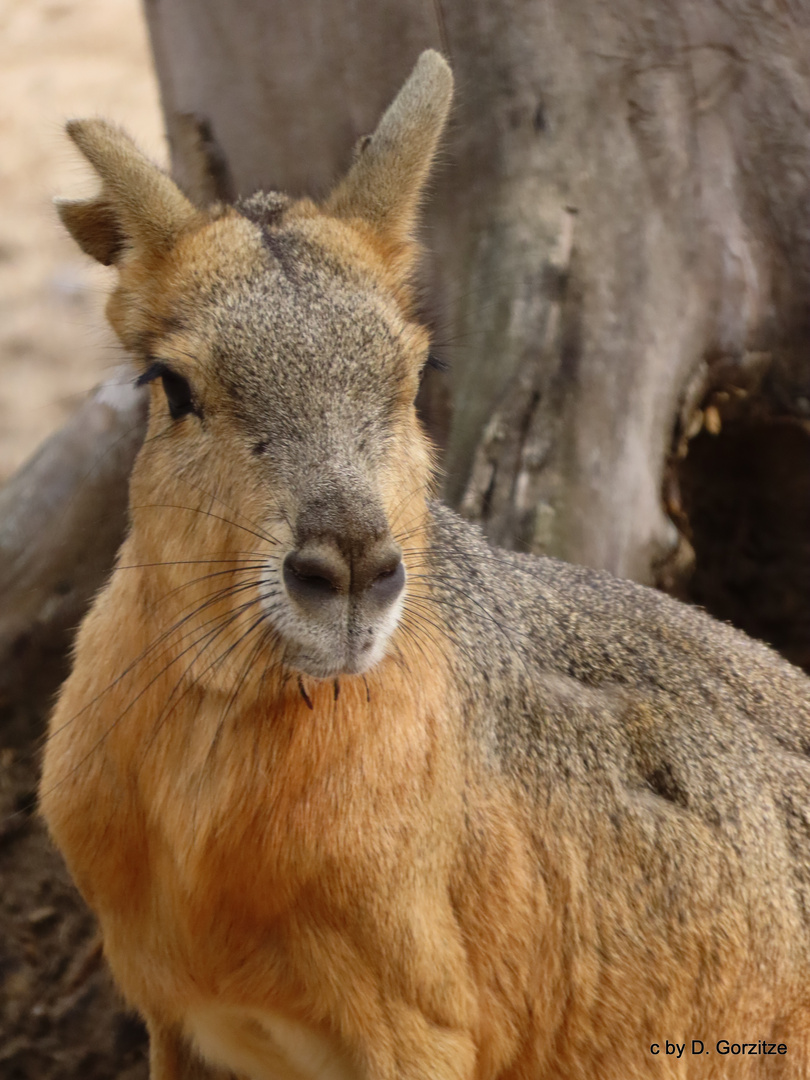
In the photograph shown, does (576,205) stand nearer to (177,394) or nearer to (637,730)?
(637,730)

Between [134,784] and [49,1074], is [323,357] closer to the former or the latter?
[134,784]

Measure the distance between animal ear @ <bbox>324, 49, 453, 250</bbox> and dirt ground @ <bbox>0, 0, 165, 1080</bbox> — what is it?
0.65 meters

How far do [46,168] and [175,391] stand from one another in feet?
28.9

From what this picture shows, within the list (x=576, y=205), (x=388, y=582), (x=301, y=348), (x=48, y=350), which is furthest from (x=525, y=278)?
(x=48, y=350)

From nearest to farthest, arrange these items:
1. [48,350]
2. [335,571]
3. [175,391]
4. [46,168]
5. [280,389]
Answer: [335,571]
[280,389]
[175,391]
[48,350]
[46,168]

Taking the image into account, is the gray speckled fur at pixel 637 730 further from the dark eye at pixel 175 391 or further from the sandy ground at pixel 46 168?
the sandy ground at pixel 46 168

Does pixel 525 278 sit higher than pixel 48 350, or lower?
higher

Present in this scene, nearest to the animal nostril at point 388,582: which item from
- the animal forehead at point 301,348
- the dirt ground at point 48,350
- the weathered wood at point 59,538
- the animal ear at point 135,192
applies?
the animal forehead at point 301,348

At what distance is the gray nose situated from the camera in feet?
6.55

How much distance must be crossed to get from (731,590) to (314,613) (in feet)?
12.6

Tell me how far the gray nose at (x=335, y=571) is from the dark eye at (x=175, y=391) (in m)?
0.53

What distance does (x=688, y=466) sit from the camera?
5.04m

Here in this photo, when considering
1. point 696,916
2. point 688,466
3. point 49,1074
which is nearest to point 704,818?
point 696,916

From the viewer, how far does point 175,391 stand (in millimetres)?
2402
